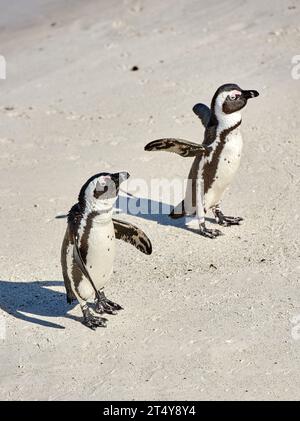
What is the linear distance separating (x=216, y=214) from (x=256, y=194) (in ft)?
1.49

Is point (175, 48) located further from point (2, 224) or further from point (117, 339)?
point (117, 339)

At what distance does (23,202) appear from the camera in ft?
24.1

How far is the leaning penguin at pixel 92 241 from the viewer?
5.45 m

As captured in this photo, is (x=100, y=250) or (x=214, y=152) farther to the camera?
(x=214, y=152)

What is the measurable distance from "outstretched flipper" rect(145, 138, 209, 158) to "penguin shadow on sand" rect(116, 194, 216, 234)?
1.96 ft

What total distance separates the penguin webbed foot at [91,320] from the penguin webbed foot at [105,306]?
9 centimetres

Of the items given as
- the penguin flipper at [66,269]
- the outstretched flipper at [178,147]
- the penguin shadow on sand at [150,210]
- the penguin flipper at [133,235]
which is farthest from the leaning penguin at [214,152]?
the penguin flipper at [66,269]

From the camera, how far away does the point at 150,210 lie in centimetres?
708

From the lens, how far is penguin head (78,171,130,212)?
17.8 ft

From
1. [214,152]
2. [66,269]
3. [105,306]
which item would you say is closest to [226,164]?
[214,152]

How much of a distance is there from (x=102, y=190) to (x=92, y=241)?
30cm

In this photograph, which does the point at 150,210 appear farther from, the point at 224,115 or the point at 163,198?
the point at 224,115

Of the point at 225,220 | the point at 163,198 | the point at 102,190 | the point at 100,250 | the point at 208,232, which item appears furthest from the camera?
the point at 163,198

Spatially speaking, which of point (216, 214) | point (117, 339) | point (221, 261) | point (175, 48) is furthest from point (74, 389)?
point (175, 48)
